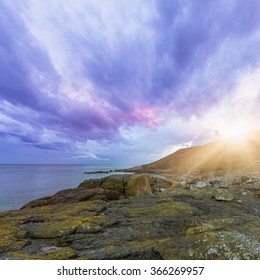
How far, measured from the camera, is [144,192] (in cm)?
2064

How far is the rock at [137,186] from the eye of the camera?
20625 mm

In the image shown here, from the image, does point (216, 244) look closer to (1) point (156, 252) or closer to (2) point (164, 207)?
(1) point (156, 252)

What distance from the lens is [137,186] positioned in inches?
836

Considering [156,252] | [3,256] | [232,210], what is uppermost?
[3,256]

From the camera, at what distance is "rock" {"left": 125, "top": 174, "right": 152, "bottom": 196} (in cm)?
2062

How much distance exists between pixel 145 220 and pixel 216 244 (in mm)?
4879

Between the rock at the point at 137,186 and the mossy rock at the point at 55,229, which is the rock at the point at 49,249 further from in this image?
the rock at the point at 137,186

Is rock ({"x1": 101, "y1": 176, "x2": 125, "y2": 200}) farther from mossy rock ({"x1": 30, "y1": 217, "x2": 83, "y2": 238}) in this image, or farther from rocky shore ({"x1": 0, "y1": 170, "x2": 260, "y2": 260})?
mossy rock ({"x1": 30, "y1": 217, "x2": 83, "y2": 238})

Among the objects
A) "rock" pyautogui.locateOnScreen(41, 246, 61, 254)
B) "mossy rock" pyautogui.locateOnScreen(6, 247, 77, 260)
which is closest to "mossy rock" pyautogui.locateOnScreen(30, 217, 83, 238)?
"rock" pyautogui.locateOnScreen(41, 246, 61, 254)

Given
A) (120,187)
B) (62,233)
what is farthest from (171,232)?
(120,187)

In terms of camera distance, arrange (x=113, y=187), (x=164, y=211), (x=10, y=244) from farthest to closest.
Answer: (x=113, y=187) < (x=164, y=211) < (x=10, y=244)

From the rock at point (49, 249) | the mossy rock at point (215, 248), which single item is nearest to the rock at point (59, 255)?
the rock at point (49, 249)

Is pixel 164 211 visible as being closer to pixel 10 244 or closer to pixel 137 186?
pixel 10 244

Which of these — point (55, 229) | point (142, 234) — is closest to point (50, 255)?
point (55, 229)
